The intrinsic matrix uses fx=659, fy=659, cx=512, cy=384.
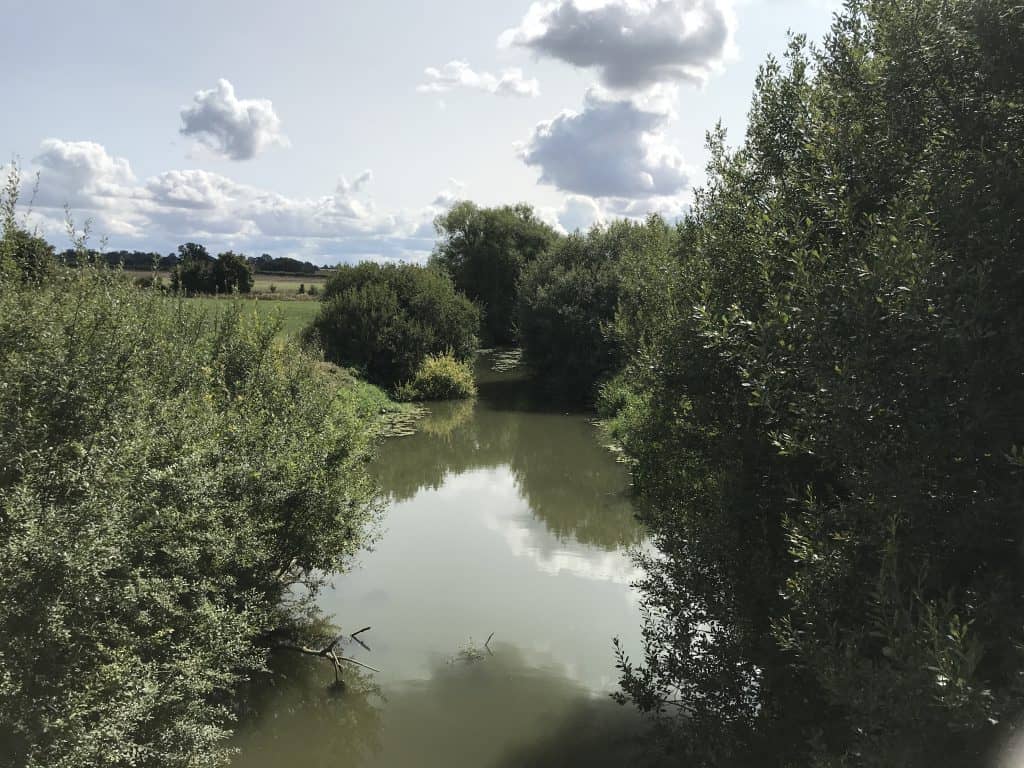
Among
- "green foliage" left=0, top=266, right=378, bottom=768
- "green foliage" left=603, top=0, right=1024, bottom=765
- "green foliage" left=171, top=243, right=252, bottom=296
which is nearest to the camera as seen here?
"green foliage" left=603, top=0, right=1024, bottom=765

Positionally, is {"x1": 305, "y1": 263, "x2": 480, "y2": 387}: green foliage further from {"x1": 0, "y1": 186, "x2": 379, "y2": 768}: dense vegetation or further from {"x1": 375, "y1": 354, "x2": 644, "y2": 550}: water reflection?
{"x1": 0, "y1": 186, "x2": 379, "y2": 768}: dense vegetation

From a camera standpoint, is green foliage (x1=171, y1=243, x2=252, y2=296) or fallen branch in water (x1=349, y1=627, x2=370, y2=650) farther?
green foliage (x1=171, y1=243, x2=252, y2=296)

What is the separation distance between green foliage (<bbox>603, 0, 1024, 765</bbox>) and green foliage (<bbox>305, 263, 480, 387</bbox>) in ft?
75.4

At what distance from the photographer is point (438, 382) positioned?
2941cm

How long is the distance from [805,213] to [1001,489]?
307 cm

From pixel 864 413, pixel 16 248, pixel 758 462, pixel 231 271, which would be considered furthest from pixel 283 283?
pixel 864 413

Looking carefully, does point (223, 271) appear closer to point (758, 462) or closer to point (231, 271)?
point (231, 271)

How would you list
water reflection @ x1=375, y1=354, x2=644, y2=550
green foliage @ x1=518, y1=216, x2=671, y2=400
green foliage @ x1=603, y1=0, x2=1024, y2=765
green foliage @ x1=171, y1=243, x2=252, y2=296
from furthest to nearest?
green foliage @ x1=171, y1=243, x2=252, y2=296 < green foliage @ x1=518, y1=216, x2=671, y2=400 < water reflection @ x1=375, y1=354, x2=644, y2=550 < green foliage @ x1=603, y1=0, x2=1024, y2=765

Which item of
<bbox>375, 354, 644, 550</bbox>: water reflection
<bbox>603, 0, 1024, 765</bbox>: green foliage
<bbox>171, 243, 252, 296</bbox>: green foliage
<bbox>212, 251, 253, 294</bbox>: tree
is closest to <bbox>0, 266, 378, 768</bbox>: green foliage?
<bbox>603, 0, 1024, 765</bbox>: green foliage

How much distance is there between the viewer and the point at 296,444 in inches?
343

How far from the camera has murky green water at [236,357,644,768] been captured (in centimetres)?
777

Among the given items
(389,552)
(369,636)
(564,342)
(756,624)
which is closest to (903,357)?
(756,624)

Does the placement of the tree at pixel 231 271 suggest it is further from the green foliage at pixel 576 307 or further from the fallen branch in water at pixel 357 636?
the fallen branch in water at pixel 357 636

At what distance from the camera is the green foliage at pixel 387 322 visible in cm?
2930
